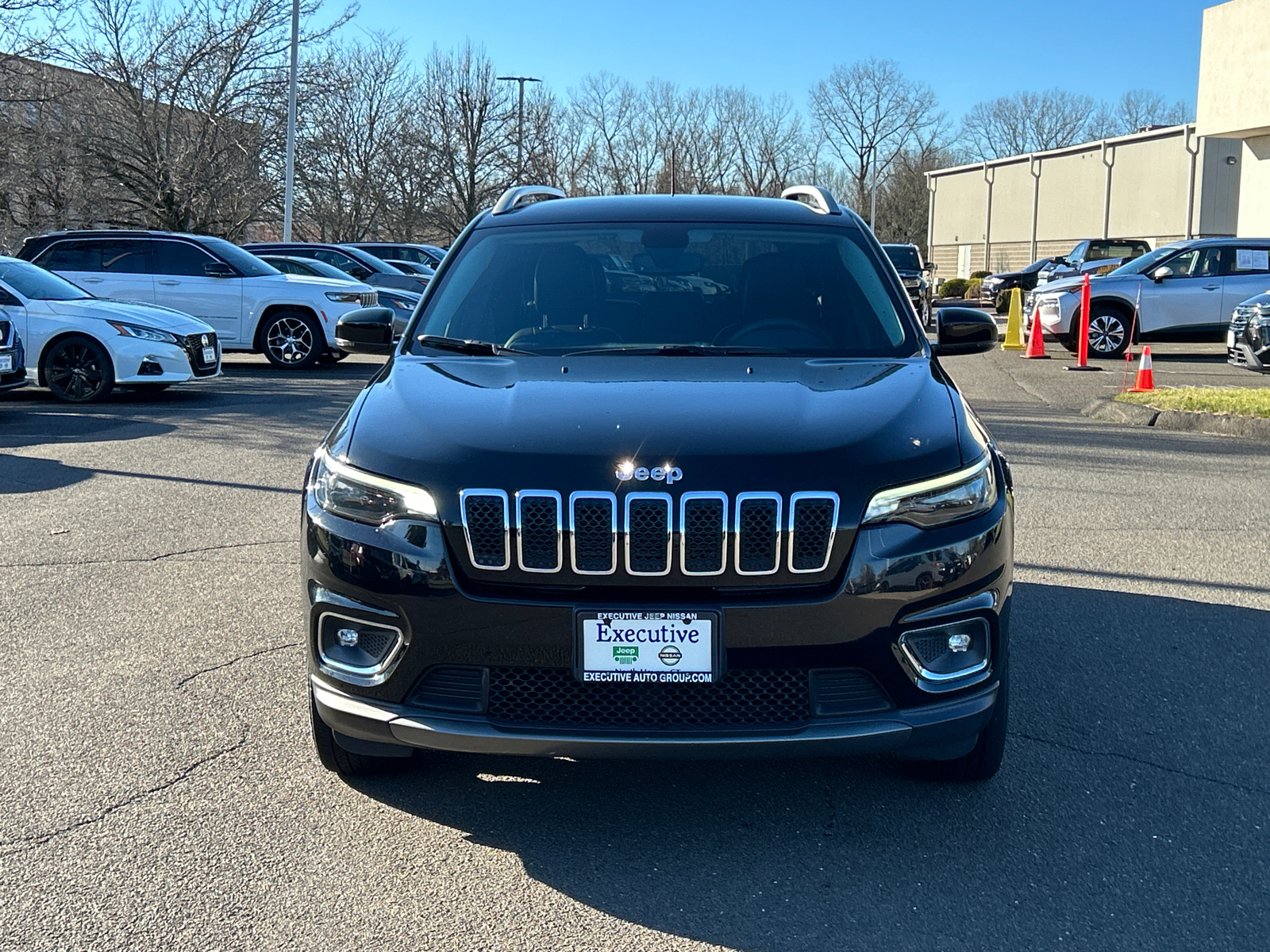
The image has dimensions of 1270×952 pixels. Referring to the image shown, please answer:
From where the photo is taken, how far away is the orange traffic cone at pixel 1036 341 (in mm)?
20531

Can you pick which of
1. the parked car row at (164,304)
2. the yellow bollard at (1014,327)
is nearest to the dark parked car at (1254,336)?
the yellow bollard at (1014,327)

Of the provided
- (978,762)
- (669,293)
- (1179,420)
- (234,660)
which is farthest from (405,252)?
(978,762)

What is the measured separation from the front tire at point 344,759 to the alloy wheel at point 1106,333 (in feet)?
58.9

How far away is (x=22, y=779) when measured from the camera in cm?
379

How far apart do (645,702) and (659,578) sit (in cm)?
31

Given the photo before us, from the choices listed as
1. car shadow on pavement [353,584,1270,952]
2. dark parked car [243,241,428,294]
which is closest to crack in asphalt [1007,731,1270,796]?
car shadow on pavement [353,584,1270,952]

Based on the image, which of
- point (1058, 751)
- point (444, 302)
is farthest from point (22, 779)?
point (1058, 751)

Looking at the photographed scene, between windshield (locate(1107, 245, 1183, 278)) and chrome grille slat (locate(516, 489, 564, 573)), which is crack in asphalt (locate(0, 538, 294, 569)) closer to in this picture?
chrome grille slat (locate(516, 489, 564, 573))

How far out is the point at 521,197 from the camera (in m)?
5.44

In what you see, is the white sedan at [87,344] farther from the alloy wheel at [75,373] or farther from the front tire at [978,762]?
the front tire at [978,762]

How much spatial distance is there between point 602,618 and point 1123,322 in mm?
18358

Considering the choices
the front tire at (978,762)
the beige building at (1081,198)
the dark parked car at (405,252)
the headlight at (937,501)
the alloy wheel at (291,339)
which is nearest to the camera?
the headlight at (937,501)

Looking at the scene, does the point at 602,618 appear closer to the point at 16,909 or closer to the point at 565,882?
the point at 565,882

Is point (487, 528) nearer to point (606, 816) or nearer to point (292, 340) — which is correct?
point (606, 816)
